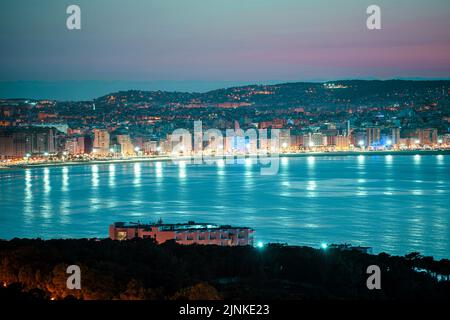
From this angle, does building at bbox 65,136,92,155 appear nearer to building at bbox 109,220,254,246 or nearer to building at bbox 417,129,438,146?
building at bbox 417,129,438,146

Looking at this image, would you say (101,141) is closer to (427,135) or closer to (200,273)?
(427,135)

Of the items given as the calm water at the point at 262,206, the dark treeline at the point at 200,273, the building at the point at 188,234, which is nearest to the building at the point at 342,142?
the calm water at the point at 262,206

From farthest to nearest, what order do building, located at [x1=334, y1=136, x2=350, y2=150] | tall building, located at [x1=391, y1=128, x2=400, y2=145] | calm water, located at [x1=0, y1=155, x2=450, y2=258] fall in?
tall building, located at [x1=391, y1=128, x2=400, y2=145] < building, located at [x1=334, y1=136, x2=350, y2=150] < calm water, located at [x1=0, y1=155, x2=450, y2=258]

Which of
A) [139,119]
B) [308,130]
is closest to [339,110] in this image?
[308,130]

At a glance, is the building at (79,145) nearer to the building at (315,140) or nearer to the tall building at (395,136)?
the building at (315,140)

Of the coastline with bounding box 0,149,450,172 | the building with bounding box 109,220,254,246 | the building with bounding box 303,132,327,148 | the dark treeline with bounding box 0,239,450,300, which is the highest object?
the building with bounding box 303,132,327,148

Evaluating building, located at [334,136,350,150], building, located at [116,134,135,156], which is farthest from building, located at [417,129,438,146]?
building, located at [116,134,135,156]
